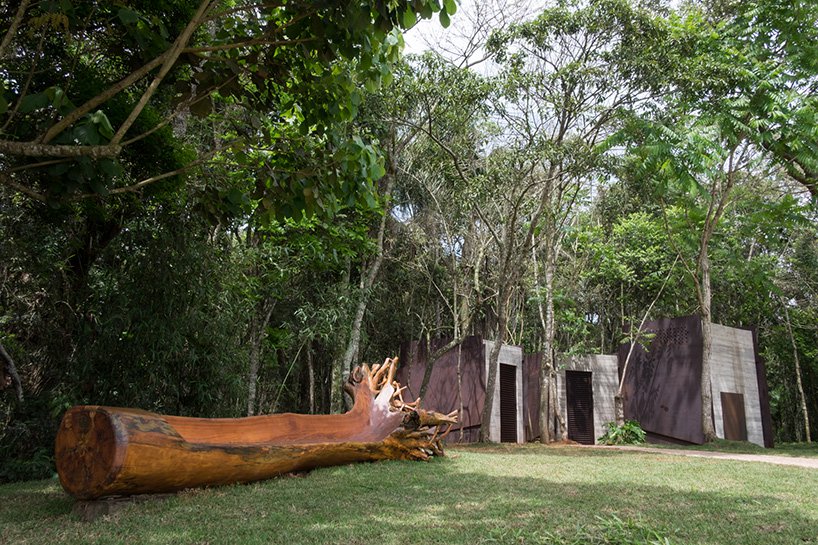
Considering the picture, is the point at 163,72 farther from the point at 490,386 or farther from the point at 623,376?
the point at 623,376

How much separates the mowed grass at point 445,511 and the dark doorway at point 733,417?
7861 millimetres

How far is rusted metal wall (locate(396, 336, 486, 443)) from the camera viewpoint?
12.7m

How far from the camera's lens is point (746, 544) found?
9.03 ft

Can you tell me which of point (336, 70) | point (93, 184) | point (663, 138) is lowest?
point (93, 184)

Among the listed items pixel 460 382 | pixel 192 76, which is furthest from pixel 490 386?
pixel 192 76

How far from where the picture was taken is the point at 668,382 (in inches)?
518

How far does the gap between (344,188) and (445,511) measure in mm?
1977

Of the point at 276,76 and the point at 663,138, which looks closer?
the point at 276,76

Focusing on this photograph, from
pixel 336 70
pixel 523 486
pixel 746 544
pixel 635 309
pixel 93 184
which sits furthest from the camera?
pixel 635 309

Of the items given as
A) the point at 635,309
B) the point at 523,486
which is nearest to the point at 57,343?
the point at 523,486

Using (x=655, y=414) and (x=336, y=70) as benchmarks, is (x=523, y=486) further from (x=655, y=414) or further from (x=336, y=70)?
(x=655, y=414)

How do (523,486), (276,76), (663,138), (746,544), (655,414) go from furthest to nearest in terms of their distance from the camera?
1. (655,414)
2. (663,138)
3. (523,486)
4. (276,76)
5. (746,544)

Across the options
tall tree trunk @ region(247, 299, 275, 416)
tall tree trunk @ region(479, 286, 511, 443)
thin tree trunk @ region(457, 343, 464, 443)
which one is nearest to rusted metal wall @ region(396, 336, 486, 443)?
thin tree trunk @ region(457, 343, 464, 443)

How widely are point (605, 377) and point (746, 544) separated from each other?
11.7m
